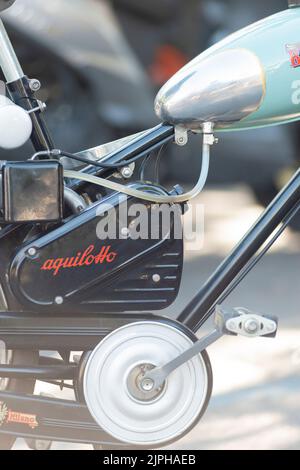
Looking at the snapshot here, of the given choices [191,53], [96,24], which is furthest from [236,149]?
[96,24]

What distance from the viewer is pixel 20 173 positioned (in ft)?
7.92

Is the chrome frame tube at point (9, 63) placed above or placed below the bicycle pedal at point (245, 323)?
above

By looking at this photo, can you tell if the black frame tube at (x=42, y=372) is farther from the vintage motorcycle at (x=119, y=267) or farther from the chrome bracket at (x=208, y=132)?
the chrome bracket at (x=208, y=132)

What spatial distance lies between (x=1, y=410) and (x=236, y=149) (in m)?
4.38

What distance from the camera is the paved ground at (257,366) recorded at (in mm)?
Answer: 3447

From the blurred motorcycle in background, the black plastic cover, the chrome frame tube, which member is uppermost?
the blurred motorcycle in background

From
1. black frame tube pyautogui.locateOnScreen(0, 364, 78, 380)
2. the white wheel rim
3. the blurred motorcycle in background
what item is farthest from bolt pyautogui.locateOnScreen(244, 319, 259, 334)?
the blurred motorcycle in background

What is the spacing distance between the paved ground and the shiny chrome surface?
129cm

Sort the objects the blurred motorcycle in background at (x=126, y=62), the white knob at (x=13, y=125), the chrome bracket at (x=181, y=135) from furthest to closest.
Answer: the blurred motorcycle in background at (x=126, y=62)
the chrome bracket at (x=181, y=135)
the white knob at (x=13, y=125)

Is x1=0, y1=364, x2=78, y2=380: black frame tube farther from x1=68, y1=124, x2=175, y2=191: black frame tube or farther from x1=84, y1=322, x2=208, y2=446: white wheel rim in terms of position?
x1=68, y1=124, x2=175, y2=191: black frame tube

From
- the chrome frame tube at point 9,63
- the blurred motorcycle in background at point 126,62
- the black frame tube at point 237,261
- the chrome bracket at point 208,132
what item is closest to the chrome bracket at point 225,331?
the black frame tube at point 237,261

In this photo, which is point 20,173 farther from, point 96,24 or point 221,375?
point 96,24

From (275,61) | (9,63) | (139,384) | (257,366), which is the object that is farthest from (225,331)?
(257,366)

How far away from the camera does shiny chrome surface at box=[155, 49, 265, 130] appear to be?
2420 millimetres
